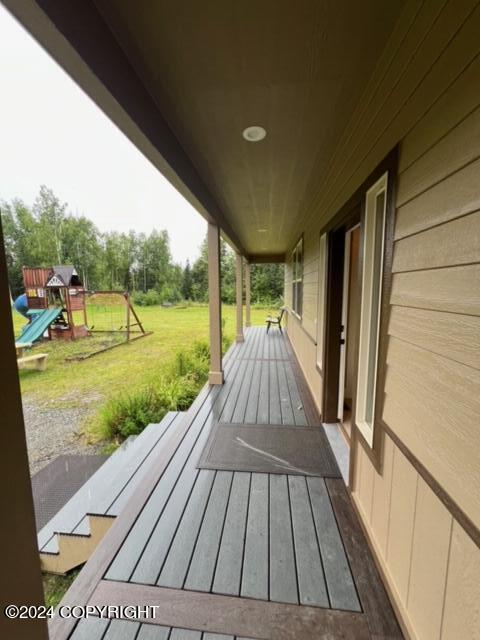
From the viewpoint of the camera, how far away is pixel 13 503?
67cm

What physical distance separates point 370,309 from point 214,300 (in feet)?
8.26

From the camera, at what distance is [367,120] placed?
156cm

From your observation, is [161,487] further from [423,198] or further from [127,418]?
[423,198]

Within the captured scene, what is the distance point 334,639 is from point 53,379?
1745mm

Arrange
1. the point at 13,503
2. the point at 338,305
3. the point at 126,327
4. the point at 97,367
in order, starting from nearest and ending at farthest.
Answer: the point at 13,503 < the point at 97,367 < the point at 338,305 < the point at 126,327

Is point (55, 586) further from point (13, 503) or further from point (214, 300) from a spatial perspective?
point (214, 300)

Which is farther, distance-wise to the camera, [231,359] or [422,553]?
[231,359]

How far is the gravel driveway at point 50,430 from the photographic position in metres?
1.60

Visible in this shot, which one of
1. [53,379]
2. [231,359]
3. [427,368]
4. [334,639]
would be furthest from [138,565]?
[231,359]

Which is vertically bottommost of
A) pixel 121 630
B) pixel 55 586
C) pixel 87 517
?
pixel 55 586

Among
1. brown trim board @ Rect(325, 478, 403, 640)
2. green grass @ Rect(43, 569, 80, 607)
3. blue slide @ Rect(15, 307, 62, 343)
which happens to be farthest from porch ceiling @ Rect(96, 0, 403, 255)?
green grass @ Rect(43, 569, 80, 607)

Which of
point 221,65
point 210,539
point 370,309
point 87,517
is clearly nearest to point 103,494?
point 87,517

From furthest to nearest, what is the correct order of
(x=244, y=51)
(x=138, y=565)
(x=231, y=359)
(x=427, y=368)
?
(x=231, y=359) → (x=138, y=565) → (x=244, y=51) → (x=427, y=368)

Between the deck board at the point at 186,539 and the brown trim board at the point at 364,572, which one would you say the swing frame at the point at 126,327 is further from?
the brown trim board at the point at 364,572
